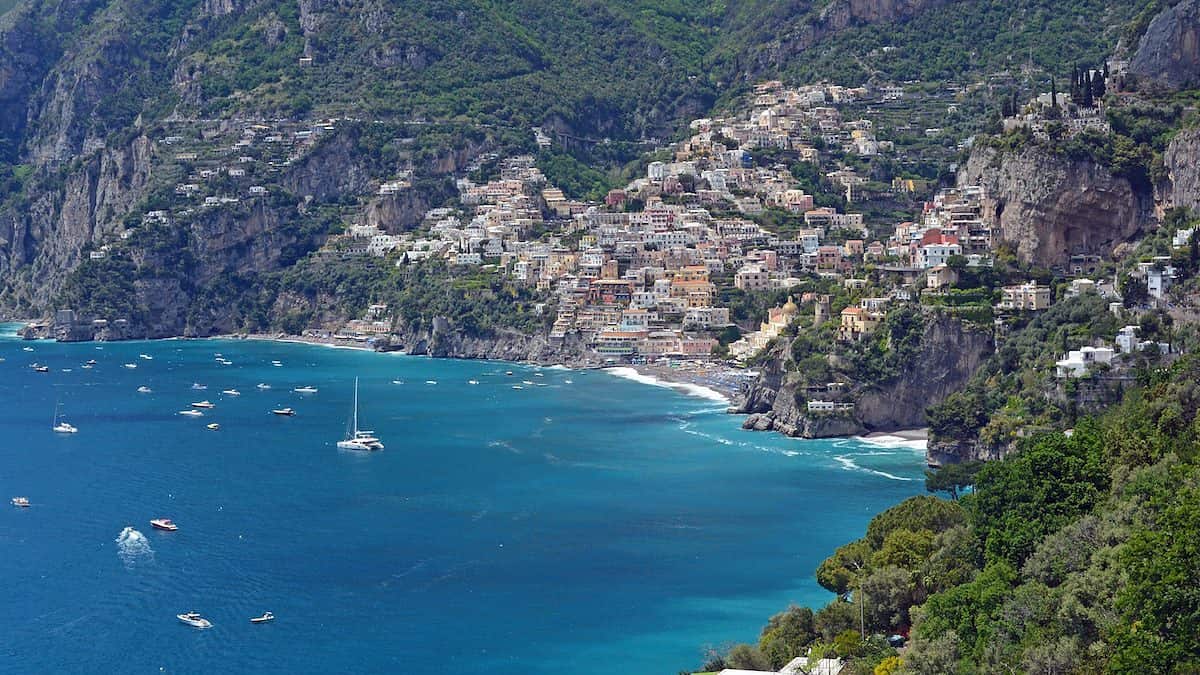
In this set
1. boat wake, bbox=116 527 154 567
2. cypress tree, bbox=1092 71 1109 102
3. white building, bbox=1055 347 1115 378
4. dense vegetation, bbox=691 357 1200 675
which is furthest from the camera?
cypress tree, bbox=1092 71 1109 102

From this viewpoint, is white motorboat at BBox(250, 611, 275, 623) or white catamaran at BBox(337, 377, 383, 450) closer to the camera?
white motorboat at BBox(250, 611, 275, 623)

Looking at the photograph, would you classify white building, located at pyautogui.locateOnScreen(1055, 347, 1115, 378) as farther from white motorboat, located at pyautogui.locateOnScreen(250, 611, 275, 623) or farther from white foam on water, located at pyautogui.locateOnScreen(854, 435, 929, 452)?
white motorboat, located at pyautogui.locateOnScreen(250, 611, 275, 623)

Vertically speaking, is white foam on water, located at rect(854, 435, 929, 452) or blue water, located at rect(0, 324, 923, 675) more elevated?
→ white foam on water, located at rect(854, 435, 929, 452)

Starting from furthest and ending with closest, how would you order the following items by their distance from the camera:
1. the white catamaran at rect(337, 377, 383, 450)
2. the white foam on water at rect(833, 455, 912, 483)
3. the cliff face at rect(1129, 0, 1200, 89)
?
the cliff face at rect(1129, 0, 1200, 89) → the white catamaran at rect(337, 377, 383, 450) → the white foam on water at rect(833, 455, 912, 483)

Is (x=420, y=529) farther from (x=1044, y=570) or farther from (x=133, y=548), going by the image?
(x=1044, y=570)

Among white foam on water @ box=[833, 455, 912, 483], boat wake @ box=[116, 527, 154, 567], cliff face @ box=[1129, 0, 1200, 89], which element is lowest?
boat wake @ box=[116, 527, 154, 567]

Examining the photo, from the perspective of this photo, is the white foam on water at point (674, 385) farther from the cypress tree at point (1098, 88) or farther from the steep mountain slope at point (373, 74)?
the steep mountain slope at point (373, 74)

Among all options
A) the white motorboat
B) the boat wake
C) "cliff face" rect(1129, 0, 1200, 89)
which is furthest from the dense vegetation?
"cliff face" rect(1129, 0, 1200, 89)

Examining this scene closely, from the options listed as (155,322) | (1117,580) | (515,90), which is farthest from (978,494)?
(515,90)

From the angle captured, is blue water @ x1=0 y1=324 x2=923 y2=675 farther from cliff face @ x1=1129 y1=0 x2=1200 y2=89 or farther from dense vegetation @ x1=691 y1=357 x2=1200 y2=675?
cliff face @ x1=1129 y1=0 x2=1200 y2=89
